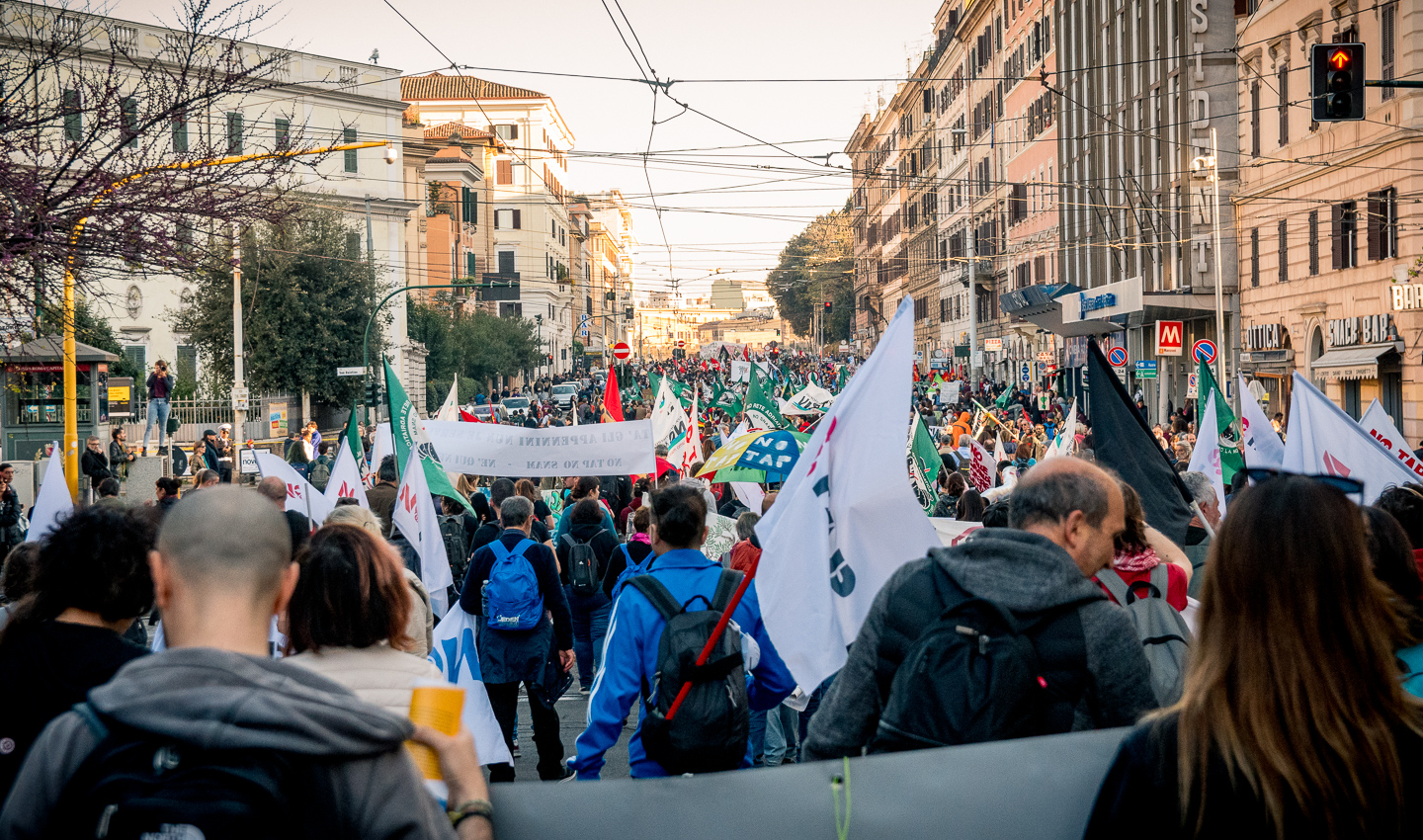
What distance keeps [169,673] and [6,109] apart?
25.2ft

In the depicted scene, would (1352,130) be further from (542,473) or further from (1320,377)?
(542,473)

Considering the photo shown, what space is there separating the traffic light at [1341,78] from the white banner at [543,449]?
8.72 m

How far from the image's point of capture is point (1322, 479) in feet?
7.86

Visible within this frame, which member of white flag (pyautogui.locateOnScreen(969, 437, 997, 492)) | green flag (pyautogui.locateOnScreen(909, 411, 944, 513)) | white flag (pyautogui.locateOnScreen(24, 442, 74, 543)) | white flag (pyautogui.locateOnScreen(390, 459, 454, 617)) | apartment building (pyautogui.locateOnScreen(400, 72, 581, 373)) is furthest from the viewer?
apartment building (pyautogui.locateOnScreen(400, 72, 581, 373))

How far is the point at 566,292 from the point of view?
4321 inches

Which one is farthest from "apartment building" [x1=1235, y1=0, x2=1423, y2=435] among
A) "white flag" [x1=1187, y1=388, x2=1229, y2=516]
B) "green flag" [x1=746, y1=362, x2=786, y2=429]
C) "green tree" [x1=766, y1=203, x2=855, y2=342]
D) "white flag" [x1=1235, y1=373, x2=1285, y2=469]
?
"green tree" [x1=766, y1=203, x2=855, y2=342]

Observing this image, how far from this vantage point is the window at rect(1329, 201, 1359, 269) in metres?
26.5

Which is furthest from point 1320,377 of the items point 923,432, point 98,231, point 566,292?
point 566,292

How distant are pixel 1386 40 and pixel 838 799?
86.9 ft

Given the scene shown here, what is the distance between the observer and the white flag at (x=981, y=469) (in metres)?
14.8

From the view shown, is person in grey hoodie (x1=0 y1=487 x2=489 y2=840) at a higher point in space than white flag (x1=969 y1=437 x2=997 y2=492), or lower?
higher

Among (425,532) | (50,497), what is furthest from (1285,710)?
(50,497)

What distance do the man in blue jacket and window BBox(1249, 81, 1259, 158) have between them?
3058 centimetres

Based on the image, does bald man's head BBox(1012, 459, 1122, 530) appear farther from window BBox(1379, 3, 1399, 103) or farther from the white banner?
window BBox(1379, 3, 1399, 103)
